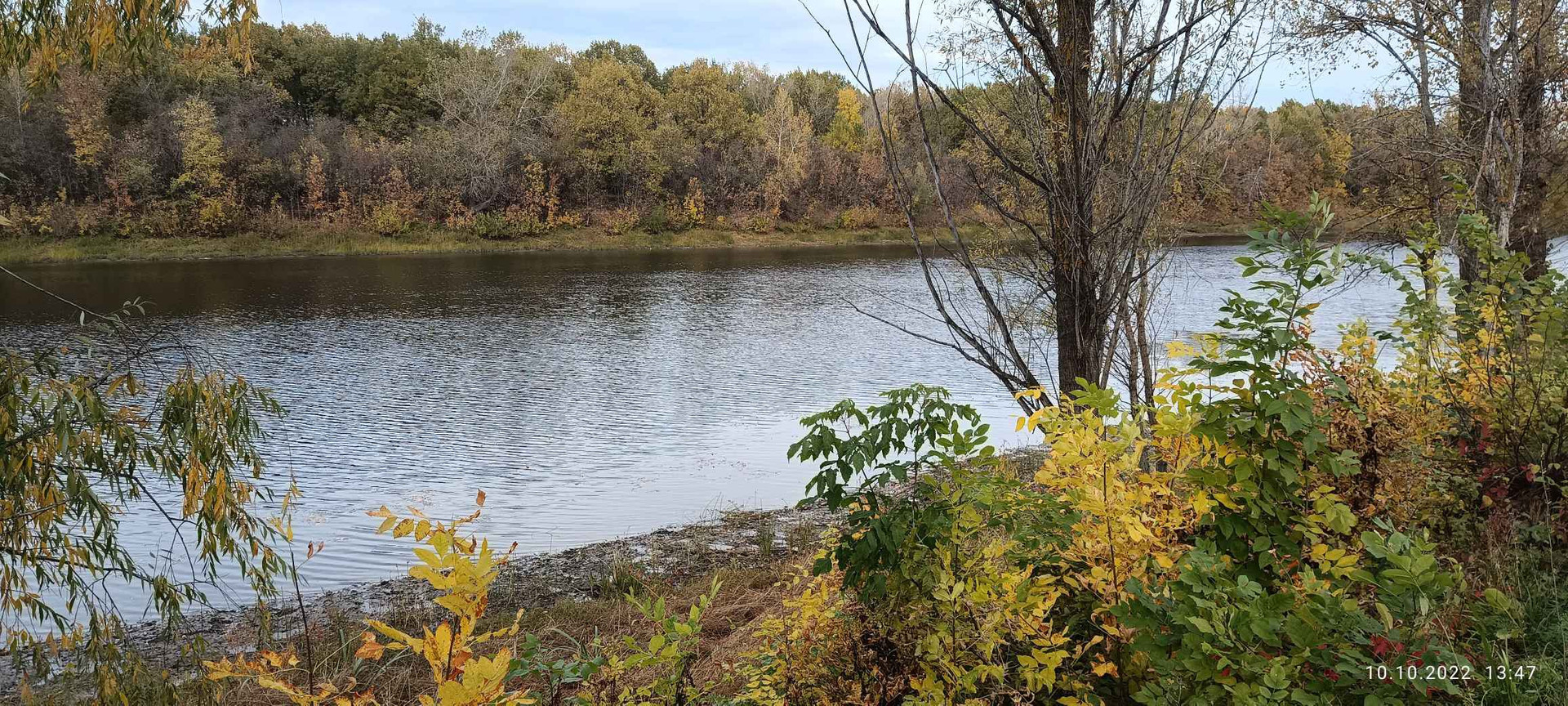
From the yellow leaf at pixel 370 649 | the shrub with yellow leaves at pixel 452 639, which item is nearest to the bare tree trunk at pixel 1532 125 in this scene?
the shrub with yellow leaves at pixel 452 639

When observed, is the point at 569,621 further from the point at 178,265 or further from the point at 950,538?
the point at 178,265

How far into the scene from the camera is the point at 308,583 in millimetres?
8328

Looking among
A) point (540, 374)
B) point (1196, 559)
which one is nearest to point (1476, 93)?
point (1196, 559)

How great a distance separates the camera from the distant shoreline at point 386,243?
42125mm

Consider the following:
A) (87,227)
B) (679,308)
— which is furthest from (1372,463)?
(87,227)

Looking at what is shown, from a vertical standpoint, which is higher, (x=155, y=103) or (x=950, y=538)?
(x=155, y=103)

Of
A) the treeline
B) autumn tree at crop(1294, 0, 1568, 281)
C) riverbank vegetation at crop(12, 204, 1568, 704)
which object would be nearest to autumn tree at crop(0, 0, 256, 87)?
riverbank vegetation at crop(12, 204, 1568, 704)

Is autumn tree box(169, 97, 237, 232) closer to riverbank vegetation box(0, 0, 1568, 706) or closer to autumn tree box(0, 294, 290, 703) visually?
riverbank vegetation box(0, 0, 1568, 706)

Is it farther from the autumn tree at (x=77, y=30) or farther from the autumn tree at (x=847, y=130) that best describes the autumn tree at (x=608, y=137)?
the autumn tree at (x=77, y=30)

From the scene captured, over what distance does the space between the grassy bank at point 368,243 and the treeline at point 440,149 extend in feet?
2.65

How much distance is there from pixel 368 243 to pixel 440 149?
23.9 feet

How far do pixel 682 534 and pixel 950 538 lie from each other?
6.85 metres

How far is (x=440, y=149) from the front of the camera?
5322 centimetres

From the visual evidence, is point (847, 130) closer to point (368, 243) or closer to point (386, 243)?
point (386, 243)
